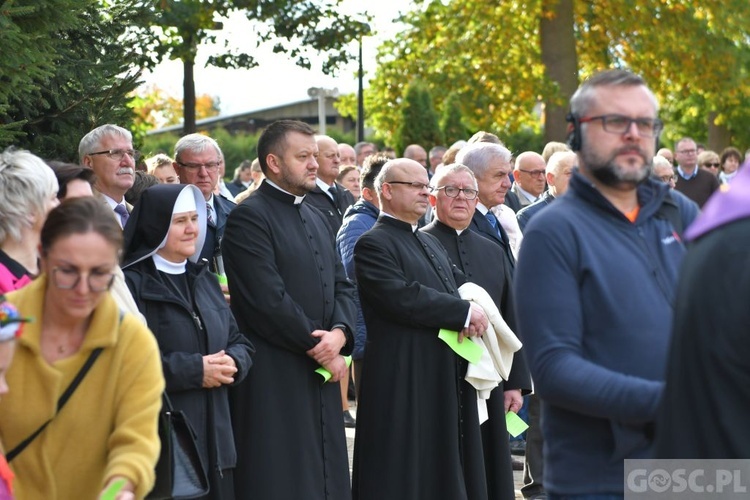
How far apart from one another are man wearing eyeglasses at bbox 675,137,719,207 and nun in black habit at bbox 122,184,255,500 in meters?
11.8

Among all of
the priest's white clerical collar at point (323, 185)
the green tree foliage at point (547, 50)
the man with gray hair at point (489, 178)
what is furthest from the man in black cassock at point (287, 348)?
the green tree foliage at point (547, 50)

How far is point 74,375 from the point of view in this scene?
414 centimetres

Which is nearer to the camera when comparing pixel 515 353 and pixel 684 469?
pixel 684 469

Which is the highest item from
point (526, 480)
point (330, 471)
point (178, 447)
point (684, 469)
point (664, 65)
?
point (664, 65)

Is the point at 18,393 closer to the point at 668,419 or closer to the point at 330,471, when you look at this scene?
→ the point at 668,419

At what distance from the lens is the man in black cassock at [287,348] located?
7000 mm

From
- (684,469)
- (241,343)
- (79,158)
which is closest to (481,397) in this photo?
(241,343)

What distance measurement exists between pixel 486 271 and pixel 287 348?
1.70 meters

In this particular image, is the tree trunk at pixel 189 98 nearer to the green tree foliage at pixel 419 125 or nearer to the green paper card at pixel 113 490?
the green tree foliage at pixel 419 125

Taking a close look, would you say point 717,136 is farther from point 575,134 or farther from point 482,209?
point 575,134

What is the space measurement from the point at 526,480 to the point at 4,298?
18.6 feet

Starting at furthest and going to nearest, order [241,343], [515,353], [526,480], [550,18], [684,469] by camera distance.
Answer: [550,18], [526,480], [515,353], [241,343], [684,469]

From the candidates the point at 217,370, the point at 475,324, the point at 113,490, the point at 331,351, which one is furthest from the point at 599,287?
the point at 475,324

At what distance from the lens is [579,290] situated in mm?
3791
